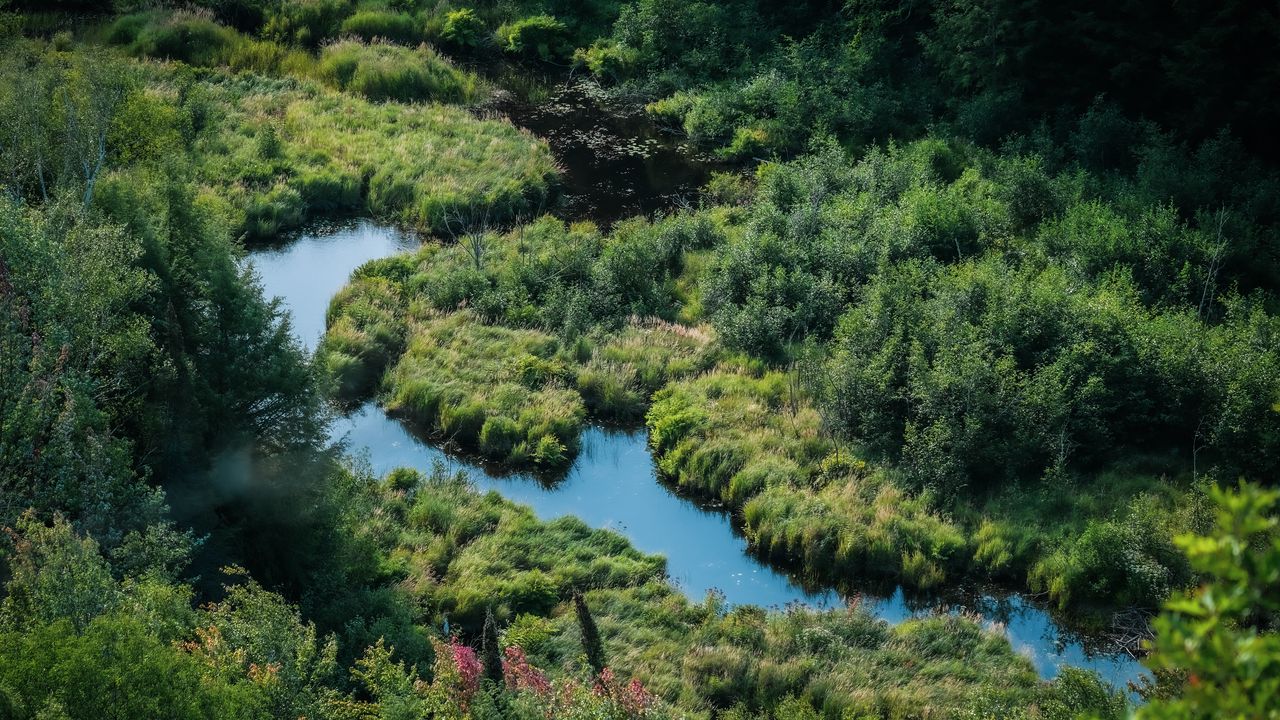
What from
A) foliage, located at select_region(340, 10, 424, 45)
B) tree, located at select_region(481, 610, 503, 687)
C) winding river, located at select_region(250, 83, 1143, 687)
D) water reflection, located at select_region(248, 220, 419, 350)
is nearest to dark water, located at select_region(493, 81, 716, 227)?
winding river, located at select_region(250, 83, 1143, 687)

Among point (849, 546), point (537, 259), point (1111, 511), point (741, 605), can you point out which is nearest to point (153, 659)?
point (741, 605)

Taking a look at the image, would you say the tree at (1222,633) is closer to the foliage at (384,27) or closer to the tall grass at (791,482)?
the tall grass at (791,482)

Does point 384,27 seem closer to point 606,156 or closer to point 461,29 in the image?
point 461,29

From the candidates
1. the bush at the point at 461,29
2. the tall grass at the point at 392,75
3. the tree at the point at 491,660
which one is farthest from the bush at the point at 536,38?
the tree at the point at 491,660

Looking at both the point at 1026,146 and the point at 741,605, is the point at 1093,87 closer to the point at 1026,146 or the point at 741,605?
the point at 1026,146

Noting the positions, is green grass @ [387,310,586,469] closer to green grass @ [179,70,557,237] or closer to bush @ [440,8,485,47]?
green grass @ [179,70,557,237]

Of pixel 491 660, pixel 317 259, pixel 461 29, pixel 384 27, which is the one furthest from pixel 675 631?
pixel 384 27
